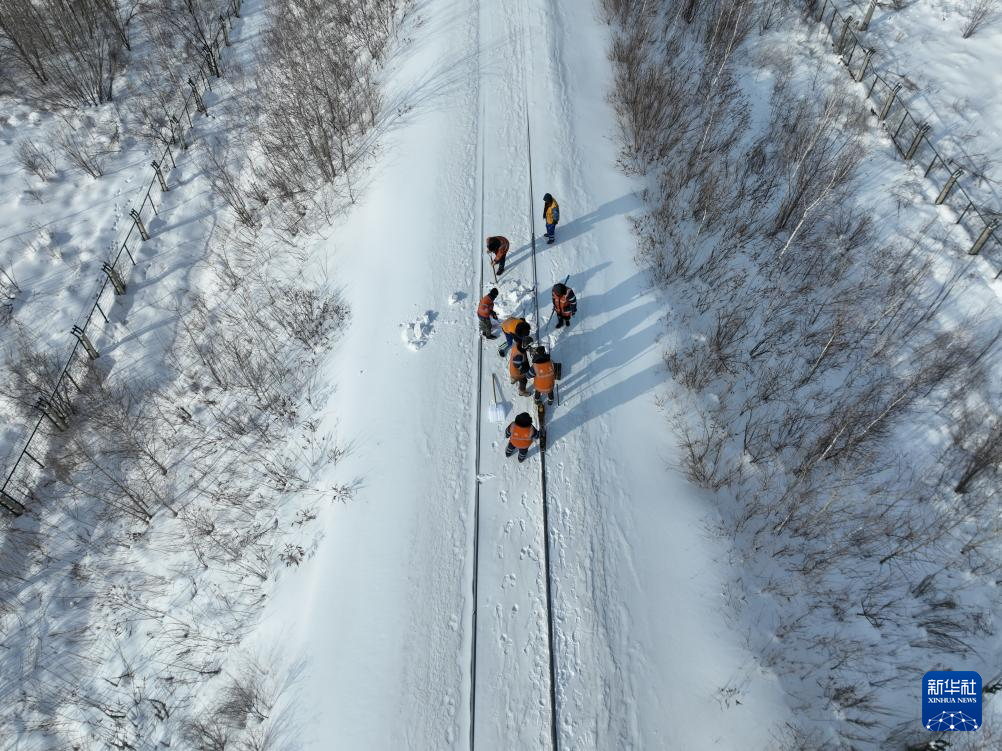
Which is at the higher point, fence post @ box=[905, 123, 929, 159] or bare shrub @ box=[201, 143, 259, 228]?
bare shrub @ box=[201, 143, 259, 228]

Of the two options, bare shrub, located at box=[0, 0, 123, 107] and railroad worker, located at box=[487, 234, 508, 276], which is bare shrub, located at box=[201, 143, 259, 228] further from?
railroad worker, located at box=[487, 234, 508, 276]

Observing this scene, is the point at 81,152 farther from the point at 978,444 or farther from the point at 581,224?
the point at 978,444

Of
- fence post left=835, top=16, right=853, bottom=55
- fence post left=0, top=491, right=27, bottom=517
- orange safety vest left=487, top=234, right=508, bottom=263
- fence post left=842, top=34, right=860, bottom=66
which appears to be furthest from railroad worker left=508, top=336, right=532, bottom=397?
fence post left=835, top=16, right=853, bottom=55

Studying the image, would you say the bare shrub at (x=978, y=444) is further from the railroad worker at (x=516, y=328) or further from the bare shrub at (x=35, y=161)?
the bare shrub at (x=35, y=161)

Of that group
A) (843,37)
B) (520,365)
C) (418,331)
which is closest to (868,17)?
(843,37)

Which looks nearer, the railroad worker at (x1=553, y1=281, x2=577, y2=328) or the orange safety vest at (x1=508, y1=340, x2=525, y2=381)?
the orange safety vest at (x1=508, y1=340, x2=525, y2=381)

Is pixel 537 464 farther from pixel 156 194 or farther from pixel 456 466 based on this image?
pixel 156 194

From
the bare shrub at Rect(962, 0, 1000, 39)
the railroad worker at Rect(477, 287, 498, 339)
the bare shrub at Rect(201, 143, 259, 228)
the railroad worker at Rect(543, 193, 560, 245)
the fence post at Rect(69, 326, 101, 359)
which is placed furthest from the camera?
the bare shrub at Rect(962, 0, 1000, 39)
